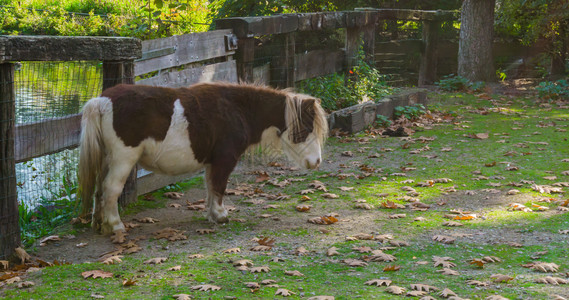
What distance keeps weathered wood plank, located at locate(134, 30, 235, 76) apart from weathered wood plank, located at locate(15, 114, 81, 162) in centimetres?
102

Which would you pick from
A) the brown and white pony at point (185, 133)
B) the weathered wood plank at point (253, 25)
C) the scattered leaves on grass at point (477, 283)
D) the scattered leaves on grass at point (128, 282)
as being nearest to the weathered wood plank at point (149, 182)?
the brown and white pony at point (185, 133)

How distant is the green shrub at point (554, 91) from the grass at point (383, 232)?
5.32 meters

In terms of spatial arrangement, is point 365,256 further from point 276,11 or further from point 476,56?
point 476,56

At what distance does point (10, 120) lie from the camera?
498cm

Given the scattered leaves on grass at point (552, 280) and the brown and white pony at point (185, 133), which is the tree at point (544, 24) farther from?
the scattered leaves on grass at point (552, 280)

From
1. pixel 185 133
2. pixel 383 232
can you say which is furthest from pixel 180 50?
pixel 383 232

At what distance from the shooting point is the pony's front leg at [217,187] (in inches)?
245

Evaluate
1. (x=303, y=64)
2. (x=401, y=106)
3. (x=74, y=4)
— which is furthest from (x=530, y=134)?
(x=74, y=4)

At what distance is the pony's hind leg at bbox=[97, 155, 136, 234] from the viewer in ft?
18.5

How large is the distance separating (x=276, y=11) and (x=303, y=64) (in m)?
3.66

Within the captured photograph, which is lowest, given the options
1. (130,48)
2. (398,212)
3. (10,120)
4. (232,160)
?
(398,212)

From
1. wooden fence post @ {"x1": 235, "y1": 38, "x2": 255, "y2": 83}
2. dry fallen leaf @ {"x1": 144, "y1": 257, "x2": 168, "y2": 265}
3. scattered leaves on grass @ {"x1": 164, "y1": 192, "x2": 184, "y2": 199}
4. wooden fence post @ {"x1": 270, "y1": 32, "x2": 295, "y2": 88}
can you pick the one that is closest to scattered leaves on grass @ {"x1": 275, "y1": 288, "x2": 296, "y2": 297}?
dry fallen leaf @ {"x1": 144, "y1": 257, "x2": 168, "y2": 265}

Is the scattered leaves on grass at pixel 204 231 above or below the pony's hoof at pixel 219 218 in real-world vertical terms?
below

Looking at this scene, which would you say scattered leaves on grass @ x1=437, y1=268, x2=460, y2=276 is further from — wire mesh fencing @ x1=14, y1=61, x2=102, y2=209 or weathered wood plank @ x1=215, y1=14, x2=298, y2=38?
weathered wood plank @ x1=215, y1=14, x2=298, y2=38
